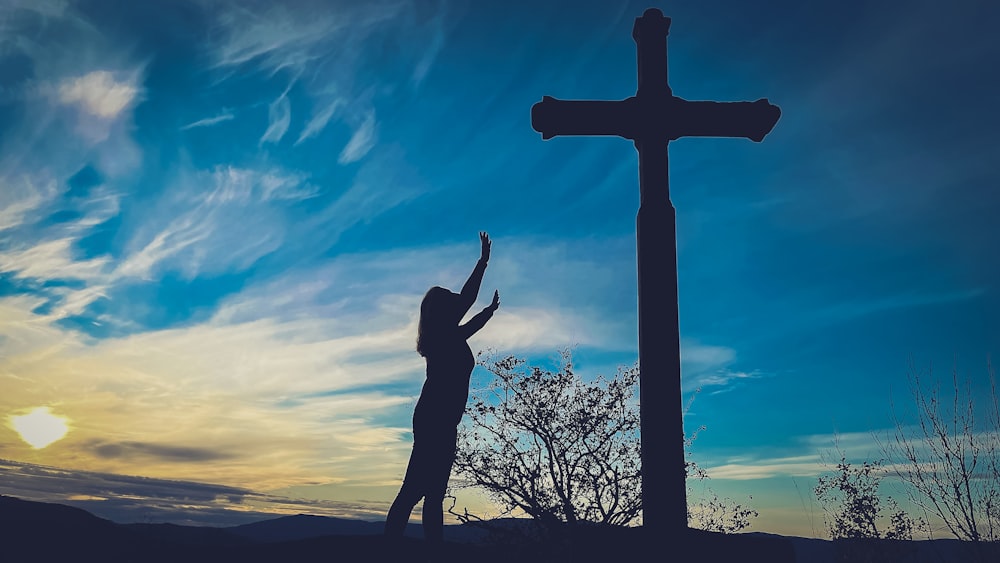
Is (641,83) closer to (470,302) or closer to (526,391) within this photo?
(470,302)

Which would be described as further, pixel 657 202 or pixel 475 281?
pixel 475 281

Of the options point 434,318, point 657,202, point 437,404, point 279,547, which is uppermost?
point 657,202

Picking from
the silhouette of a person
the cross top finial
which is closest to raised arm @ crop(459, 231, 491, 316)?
the silhouette of a person

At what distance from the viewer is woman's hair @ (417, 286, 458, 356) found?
24.6 feet

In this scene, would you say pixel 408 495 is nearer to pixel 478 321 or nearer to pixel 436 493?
pixel 436 493

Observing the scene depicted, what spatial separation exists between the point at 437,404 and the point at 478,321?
951mm

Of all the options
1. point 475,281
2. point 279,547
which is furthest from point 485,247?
point 279,547

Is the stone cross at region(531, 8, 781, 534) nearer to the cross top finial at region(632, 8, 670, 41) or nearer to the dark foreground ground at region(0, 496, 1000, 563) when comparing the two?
the cross top finial at region(632, 8, 670, 41)

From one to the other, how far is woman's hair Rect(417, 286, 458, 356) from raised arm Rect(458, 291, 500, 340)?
0.55 ft

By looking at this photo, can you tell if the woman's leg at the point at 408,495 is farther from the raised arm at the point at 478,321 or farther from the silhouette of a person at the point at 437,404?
the raised arm at the point at 478,321

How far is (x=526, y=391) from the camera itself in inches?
464

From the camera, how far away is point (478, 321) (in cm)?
772

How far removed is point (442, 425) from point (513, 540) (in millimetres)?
3994

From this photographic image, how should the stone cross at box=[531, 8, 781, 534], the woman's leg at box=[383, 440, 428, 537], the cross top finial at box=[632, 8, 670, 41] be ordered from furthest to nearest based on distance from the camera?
the woman's leg at box=[383, 440, 428, 537]
the cross top finial at box=[632, 8, 670, 41]
the stone cross at box=[531, 8, 781, 534]
